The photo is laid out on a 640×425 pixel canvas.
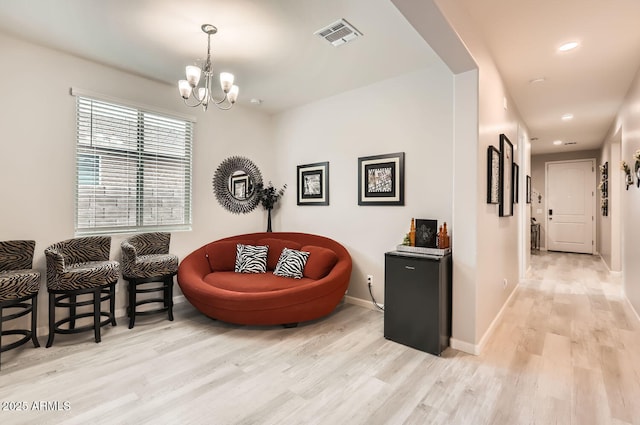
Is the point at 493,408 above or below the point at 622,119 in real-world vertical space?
below

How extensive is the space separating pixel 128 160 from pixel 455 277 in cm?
357

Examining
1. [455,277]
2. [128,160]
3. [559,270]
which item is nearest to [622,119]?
[559,270]

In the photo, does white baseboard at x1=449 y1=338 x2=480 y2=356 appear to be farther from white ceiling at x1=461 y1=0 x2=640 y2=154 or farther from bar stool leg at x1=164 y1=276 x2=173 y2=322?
bar stool leg at x1=164 y1=276 x2=173 y2=322

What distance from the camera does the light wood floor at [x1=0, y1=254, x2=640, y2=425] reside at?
185 centimetres

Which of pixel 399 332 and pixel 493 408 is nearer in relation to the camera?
pixel 493 408

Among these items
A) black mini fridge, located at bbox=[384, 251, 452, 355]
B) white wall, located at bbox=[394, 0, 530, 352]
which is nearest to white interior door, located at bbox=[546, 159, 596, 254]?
white wall, located at bbox=[394, 0, 530, 352]

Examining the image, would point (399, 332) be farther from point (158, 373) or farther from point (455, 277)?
point (158, 373)

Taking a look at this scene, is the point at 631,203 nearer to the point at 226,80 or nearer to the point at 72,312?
the point at 226,80

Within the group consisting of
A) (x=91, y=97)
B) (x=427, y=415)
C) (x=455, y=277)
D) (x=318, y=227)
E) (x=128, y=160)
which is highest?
(x=91, y=97)

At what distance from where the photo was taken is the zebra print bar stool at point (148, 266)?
3133 mm

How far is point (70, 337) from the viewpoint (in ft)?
9.44

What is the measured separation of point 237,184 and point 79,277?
2.24m

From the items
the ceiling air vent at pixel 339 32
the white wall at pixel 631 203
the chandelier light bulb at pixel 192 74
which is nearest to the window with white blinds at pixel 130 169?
the chandelier light bulb at pixel 192 74

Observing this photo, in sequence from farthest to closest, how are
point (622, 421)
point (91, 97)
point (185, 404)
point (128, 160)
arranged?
1. point (128, 160)
2. point (91, 97)
3. point (185, 404)
4. point (622, 421)
